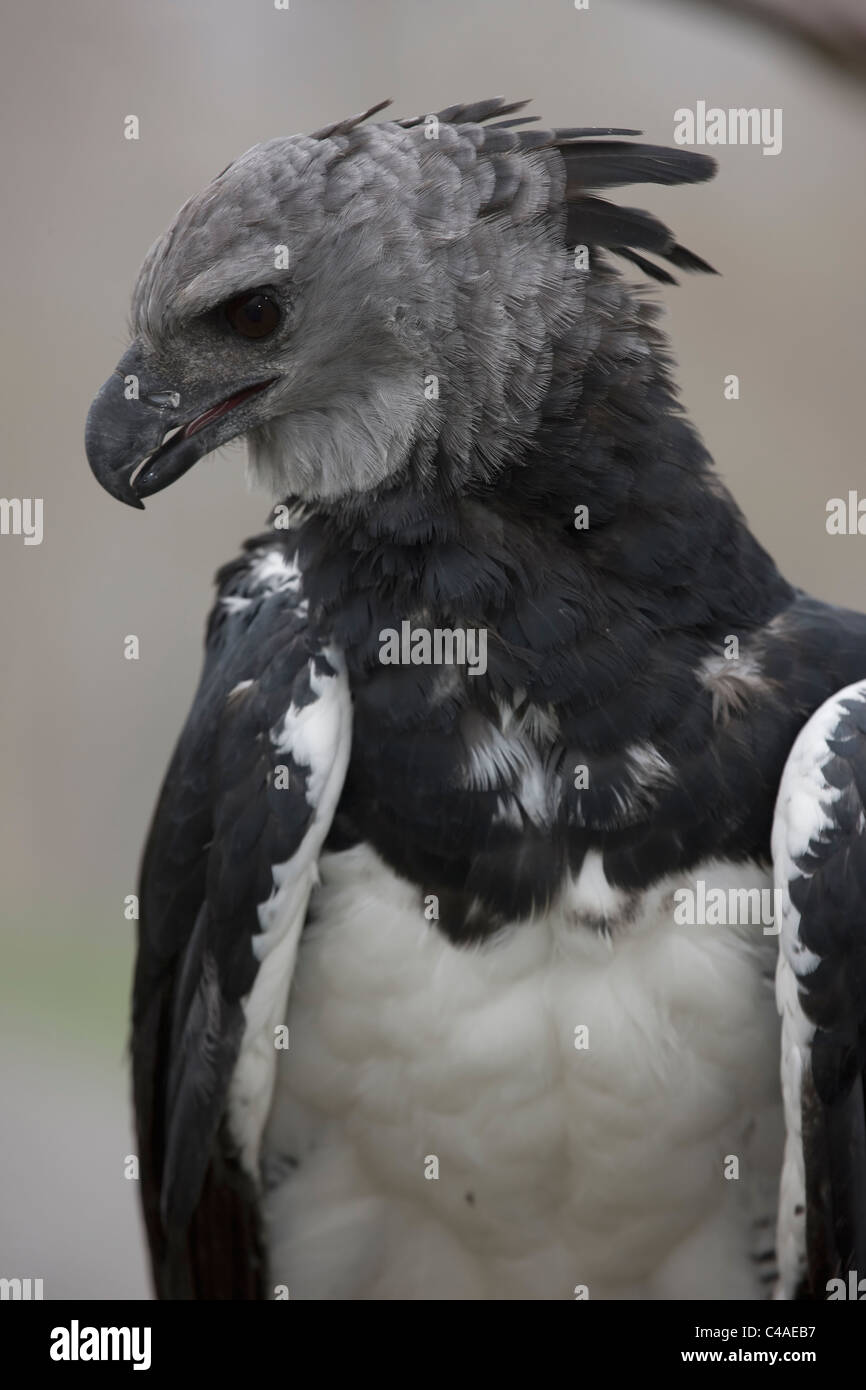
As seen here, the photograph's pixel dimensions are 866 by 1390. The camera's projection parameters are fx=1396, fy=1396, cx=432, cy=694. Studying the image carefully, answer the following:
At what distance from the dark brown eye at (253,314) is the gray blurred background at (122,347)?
84.3 inches

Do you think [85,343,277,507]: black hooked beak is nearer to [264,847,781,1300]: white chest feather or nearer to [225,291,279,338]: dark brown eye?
[225,291,279,338]: dark brown eye

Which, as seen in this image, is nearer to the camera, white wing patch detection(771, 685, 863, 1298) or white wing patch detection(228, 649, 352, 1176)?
white wing patch detection(771, 685, 863, 1298)

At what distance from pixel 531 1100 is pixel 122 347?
2.79 meters

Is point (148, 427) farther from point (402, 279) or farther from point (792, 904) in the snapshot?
point (792, 904)

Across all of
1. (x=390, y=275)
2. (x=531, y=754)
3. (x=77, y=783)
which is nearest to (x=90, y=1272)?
(x=77, y=783)

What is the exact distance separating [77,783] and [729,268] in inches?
113

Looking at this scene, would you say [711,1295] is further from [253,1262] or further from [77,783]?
[77,783]

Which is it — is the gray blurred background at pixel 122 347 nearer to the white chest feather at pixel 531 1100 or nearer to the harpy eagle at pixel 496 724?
the white chest feather at pixel 531 1100

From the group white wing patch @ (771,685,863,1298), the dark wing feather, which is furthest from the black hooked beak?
white wing patch @ (771,685,863,1298)

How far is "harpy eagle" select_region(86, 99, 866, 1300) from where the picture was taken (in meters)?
2.15

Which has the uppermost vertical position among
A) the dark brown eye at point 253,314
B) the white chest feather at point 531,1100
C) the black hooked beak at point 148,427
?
the dark brown eye at point 253,314

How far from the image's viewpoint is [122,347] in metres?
4.23

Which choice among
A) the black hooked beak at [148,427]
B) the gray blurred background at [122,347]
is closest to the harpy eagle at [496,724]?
the black hooked beak at [148,427]

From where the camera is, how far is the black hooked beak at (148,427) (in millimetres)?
2236
